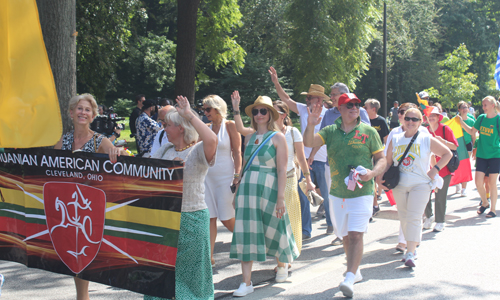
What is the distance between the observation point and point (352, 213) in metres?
4.70

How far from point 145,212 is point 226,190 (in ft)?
6.91

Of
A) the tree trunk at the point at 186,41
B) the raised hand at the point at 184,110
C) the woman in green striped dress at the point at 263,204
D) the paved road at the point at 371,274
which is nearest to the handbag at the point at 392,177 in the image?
the paved road at the point at 371,274

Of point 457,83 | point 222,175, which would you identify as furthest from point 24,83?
point 457,83

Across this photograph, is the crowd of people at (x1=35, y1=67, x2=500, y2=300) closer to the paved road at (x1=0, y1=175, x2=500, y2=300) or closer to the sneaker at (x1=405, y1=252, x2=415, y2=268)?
the sneaker at (x1=405, y1=252, x2=415, y2=268)

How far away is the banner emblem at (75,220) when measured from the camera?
145 inches

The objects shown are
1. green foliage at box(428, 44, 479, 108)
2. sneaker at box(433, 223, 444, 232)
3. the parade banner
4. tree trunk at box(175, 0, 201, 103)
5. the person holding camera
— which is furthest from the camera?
green foliage at box(428, 44, 479, 108)

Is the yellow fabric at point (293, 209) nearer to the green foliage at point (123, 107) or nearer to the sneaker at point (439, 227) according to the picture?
the sneaker at point (439, 227)

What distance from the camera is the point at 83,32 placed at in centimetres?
1775

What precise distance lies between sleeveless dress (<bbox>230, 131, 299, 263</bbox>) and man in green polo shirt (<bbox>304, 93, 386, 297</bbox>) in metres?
0.49

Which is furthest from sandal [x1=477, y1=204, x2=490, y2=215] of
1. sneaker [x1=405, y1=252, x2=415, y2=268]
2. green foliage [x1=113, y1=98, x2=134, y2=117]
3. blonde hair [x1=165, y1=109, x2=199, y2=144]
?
green foliage [x1=113, y1=98, x2=134, y2=117]

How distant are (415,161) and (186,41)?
25.8ft

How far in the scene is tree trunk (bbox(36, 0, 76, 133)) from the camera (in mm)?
6078

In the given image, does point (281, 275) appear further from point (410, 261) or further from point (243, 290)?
point (410, 261)

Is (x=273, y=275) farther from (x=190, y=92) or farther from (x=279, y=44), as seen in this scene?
(x=279, y=44)
